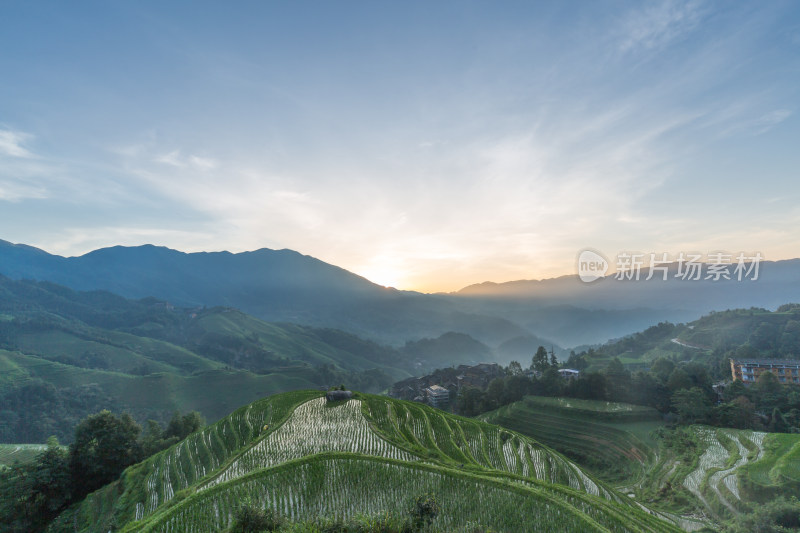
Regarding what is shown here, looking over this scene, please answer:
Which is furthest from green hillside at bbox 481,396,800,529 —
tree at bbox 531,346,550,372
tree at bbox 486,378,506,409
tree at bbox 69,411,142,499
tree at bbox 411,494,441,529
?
tree at bbox 69,411,142,499

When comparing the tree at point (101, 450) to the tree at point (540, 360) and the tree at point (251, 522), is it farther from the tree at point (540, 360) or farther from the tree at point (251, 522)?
the tree at point (540, 360)

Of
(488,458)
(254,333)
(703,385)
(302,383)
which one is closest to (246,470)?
(488,458)

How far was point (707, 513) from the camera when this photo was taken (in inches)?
890

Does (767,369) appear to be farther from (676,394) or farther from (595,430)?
(595,430)

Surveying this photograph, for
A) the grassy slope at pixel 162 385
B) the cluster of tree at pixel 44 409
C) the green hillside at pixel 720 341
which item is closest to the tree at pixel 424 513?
the green hillside at pixel 720 341

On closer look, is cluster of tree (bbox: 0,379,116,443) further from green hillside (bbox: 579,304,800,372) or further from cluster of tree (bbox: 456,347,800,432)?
green hillside (bbox: 579,304,800,372)

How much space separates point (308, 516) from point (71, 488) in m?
28.8

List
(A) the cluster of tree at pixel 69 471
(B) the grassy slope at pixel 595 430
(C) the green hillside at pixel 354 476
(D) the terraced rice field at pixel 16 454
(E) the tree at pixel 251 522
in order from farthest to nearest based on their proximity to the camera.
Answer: (D) the terraced rice field at pixel 16 454 → (B) the grassy slope at pixel 595 430 → (A) the cluster of tree at pixel 69 471 → (C) the green hillside at pixel 354 476 → (E) the tree at pixel 251 522

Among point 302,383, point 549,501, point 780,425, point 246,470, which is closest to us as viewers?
point 549,501

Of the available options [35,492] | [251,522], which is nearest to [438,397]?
[35,492]

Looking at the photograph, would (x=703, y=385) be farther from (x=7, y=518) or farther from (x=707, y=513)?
(x=7, y=518)

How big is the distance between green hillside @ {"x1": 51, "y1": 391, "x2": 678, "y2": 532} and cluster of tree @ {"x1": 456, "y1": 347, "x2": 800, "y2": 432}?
25917 mm

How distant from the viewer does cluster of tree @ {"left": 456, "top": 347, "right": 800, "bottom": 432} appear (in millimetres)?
38219

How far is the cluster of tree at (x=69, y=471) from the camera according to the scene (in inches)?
958
